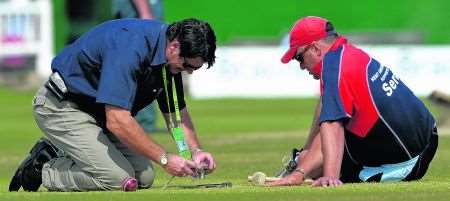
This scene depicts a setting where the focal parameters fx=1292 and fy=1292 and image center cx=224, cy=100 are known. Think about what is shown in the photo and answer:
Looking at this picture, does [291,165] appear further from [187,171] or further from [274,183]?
[187,171]

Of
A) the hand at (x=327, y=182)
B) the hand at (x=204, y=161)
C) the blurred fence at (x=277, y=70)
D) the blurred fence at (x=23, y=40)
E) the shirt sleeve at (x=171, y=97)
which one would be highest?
the shirt sleeve at (x=171, y=97)

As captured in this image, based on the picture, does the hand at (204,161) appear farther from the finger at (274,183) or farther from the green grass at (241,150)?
the finger at (274,183)

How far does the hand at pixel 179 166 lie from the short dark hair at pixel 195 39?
0.67 m

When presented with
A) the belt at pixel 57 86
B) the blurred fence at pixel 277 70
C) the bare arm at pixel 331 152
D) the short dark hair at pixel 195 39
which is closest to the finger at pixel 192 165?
the short dark hair at pixel 195 39

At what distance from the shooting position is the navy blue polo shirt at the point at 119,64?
27.3ft

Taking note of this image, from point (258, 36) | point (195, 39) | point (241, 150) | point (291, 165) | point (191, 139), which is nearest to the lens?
point (195, 39)

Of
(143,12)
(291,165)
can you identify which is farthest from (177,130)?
(143,12)

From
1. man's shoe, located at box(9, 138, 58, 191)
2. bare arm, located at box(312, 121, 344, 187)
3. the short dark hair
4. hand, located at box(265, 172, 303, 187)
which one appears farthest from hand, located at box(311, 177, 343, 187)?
man's shoe, located at box(9, 138, 58, 191)

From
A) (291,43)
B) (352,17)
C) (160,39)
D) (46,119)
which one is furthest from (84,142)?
(352,17)

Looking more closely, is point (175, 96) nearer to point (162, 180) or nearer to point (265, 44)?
point (162, 180)

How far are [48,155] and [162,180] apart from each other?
55.6 inches

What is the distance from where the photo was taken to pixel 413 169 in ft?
30.0

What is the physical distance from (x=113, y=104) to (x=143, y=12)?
20.4 feet

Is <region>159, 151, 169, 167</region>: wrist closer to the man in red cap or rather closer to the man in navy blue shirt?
the man in navy blue shirt
